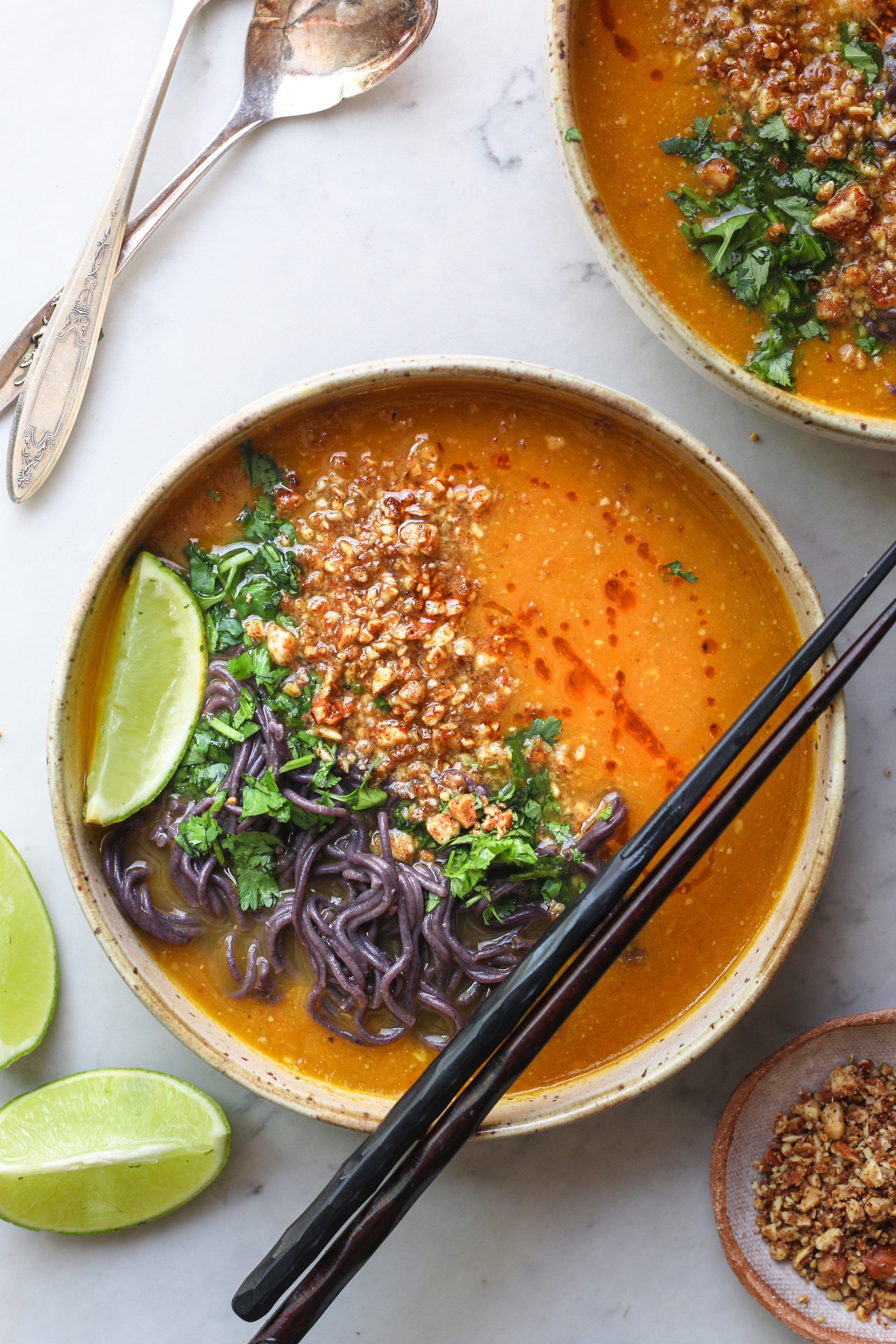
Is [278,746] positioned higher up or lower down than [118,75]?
lower down

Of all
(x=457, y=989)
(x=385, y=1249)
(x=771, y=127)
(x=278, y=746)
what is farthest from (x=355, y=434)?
(x=385, y=1249)

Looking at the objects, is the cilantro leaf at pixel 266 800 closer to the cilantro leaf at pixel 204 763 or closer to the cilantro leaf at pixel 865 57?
the cilantro leaf at pixel 204 763

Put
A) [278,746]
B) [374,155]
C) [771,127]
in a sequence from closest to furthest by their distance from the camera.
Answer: [771,127], [278,746], [374,155]

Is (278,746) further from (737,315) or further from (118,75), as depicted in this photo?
(118,75)

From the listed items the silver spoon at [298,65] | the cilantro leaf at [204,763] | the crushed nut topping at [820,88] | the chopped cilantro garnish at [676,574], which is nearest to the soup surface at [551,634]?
the chopped cilantro garnish at [676,574]

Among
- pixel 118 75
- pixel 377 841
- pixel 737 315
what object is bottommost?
pixel 377 841

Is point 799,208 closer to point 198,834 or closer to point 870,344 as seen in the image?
point 870,344
